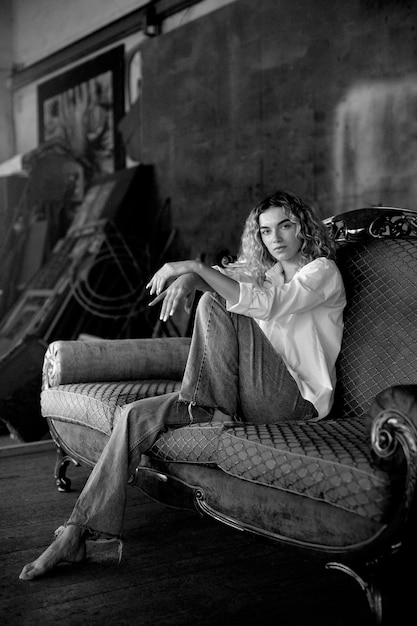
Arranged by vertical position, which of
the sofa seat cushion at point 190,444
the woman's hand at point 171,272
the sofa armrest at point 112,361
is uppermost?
the woman's hand at point 171,272

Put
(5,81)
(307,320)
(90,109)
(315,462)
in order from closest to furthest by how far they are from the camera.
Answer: (315,462) → (307,320) → (90,109) → (5,81)

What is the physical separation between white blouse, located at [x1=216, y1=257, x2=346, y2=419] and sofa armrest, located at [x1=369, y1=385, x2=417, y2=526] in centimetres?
68

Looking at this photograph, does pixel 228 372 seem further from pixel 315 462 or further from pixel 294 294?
pixel 315 462

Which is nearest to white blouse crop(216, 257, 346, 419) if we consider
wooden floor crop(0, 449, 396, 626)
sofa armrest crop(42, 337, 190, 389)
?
wooden floor crop(0, 449, 396, 626)

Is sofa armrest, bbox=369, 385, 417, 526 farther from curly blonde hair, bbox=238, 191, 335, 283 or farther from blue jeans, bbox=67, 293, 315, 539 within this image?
curly blonde hair, bbox=238, 191, 335, 283

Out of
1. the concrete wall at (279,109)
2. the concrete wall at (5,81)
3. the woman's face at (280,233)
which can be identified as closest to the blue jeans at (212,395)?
the woman's face at (280,233)

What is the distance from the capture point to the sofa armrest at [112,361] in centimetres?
313

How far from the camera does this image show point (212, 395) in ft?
7.52

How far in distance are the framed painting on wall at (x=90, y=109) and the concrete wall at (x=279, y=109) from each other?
415 millimetres

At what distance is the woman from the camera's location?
2209mm

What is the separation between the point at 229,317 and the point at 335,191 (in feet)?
6.56

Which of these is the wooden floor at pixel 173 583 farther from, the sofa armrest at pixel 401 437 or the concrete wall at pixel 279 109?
the concrete wall at pixel 279 109

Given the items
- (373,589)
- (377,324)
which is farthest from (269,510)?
(377,324)

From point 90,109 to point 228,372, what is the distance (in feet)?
15.5
